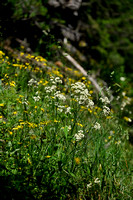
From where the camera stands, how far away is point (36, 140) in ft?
7.25

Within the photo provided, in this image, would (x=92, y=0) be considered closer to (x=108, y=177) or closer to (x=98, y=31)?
(x=98, y=31)

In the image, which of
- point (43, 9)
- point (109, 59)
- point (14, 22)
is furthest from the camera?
point (109, 59)

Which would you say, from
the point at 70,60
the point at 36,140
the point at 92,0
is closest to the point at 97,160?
the point at 36,140

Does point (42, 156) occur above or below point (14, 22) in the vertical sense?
below

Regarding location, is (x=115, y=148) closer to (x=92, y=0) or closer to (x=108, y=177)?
(x=108, y=177)

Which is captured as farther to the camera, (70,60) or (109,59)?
(109,59)

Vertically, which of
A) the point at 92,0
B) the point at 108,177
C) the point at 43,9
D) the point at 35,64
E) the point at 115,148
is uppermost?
the point at 92,0

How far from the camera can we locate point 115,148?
2.47 meters

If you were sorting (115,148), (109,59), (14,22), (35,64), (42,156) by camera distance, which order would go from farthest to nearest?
1. (109,59)
2. (14,22)
3. (35,64)
4. (115,148)
5. (42,156)

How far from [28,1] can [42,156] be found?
164 inches

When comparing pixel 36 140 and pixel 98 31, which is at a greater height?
pixel 98 31

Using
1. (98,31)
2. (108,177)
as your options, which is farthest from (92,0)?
(108,177)

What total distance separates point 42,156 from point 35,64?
8.03 feet

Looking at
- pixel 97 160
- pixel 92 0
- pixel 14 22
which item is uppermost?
pixel 92 0
